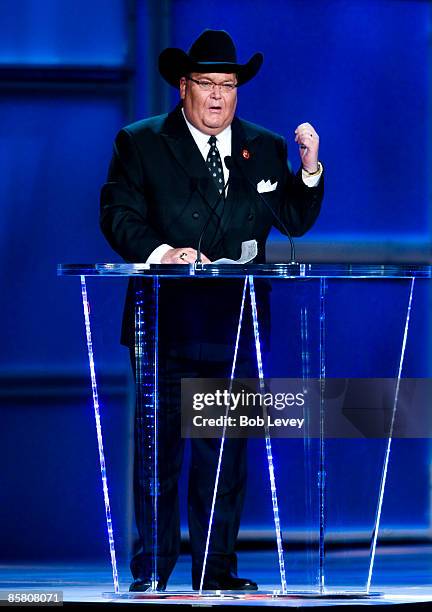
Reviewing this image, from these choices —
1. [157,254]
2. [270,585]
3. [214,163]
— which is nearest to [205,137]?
[214,163]

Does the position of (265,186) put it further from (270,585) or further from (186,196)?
(270,585)

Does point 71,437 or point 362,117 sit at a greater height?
point 362,117

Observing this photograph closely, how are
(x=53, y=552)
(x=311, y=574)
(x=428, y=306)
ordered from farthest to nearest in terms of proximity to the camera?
(x=428, y=306), (x=53, y=552), (x=311, y=574)

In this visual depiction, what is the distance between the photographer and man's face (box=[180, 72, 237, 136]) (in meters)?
3.69

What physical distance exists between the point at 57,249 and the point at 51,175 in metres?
0.26

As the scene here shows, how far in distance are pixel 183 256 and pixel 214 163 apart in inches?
17.0

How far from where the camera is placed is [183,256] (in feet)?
11.1

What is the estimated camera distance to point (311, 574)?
10.5 feet

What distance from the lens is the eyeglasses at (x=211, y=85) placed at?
3.70m

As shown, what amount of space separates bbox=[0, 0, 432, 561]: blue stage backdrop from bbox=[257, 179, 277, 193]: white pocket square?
84 centimetres

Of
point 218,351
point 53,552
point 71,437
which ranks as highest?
point 218,351

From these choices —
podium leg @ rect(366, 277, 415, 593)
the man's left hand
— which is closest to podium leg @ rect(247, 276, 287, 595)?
podium leg @ rect(366, 277, 415, 593)

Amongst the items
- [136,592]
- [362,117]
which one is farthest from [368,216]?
[136,592]

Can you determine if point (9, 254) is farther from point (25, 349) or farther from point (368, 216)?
point (368, 216)
